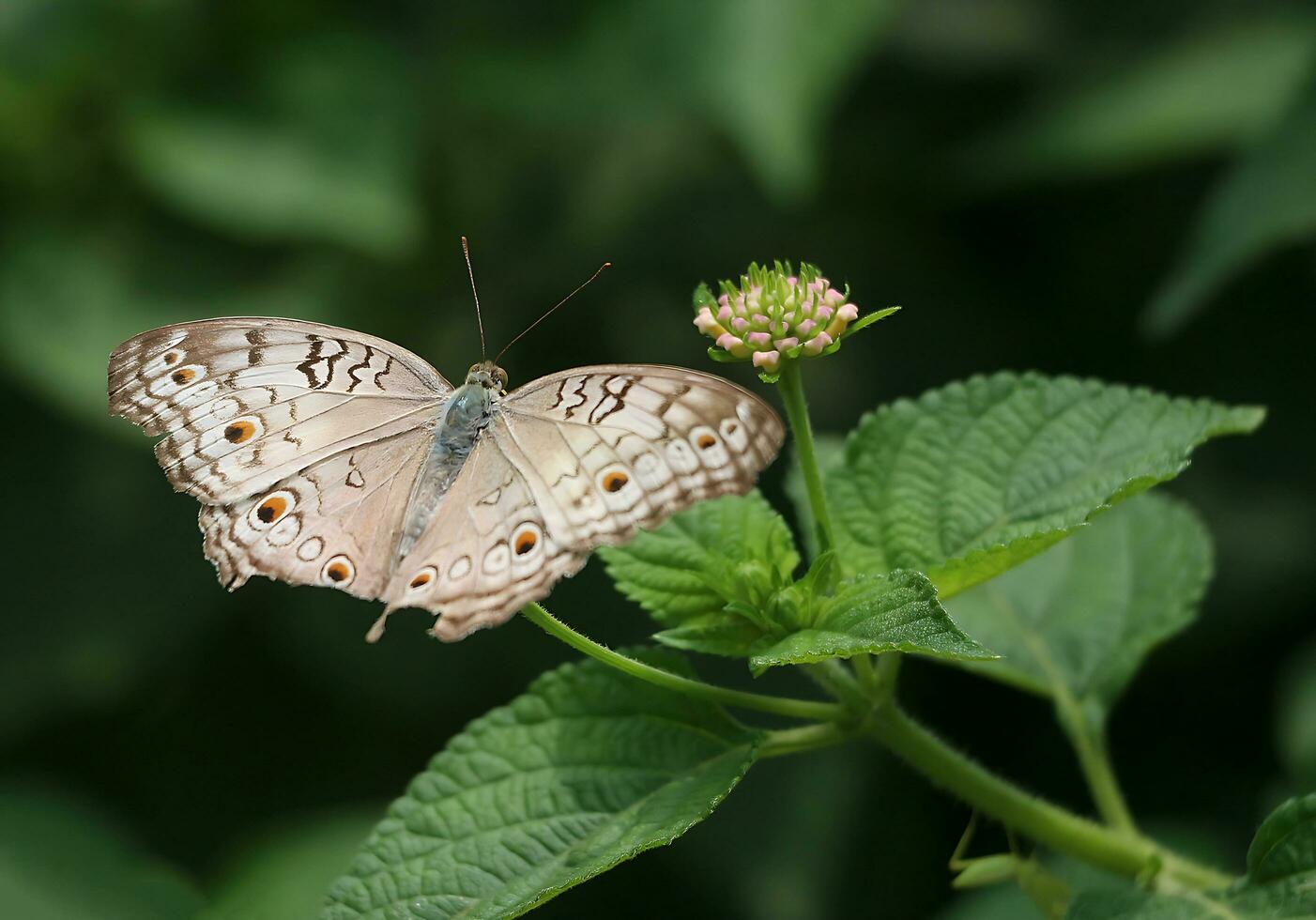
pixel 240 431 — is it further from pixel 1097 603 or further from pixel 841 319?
pixel 1097 603

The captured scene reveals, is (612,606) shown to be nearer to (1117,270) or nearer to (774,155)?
(774,155)

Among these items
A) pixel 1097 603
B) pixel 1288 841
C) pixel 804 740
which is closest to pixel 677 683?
pixel 804 740

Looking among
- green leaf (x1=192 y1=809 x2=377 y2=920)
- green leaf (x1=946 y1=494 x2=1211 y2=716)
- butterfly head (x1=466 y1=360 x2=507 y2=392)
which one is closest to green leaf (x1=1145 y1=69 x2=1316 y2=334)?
green leaf (x1=946 y1=494 x2=1211 y2=716)

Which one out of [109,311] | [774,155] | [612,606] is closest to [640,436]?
[774,155]

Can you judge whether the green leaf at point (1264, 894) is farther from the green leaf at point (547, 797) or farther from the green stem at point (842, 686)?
the green leaf at point (547, 797)

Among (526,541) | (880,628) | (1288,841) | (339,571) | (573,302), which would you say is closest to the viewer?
(880,628)

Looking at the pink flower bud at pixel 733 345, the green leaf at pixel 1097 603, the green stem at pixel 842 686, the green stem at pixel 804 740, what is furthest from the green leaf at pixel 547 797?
the green leaf at pixel 1097 603
